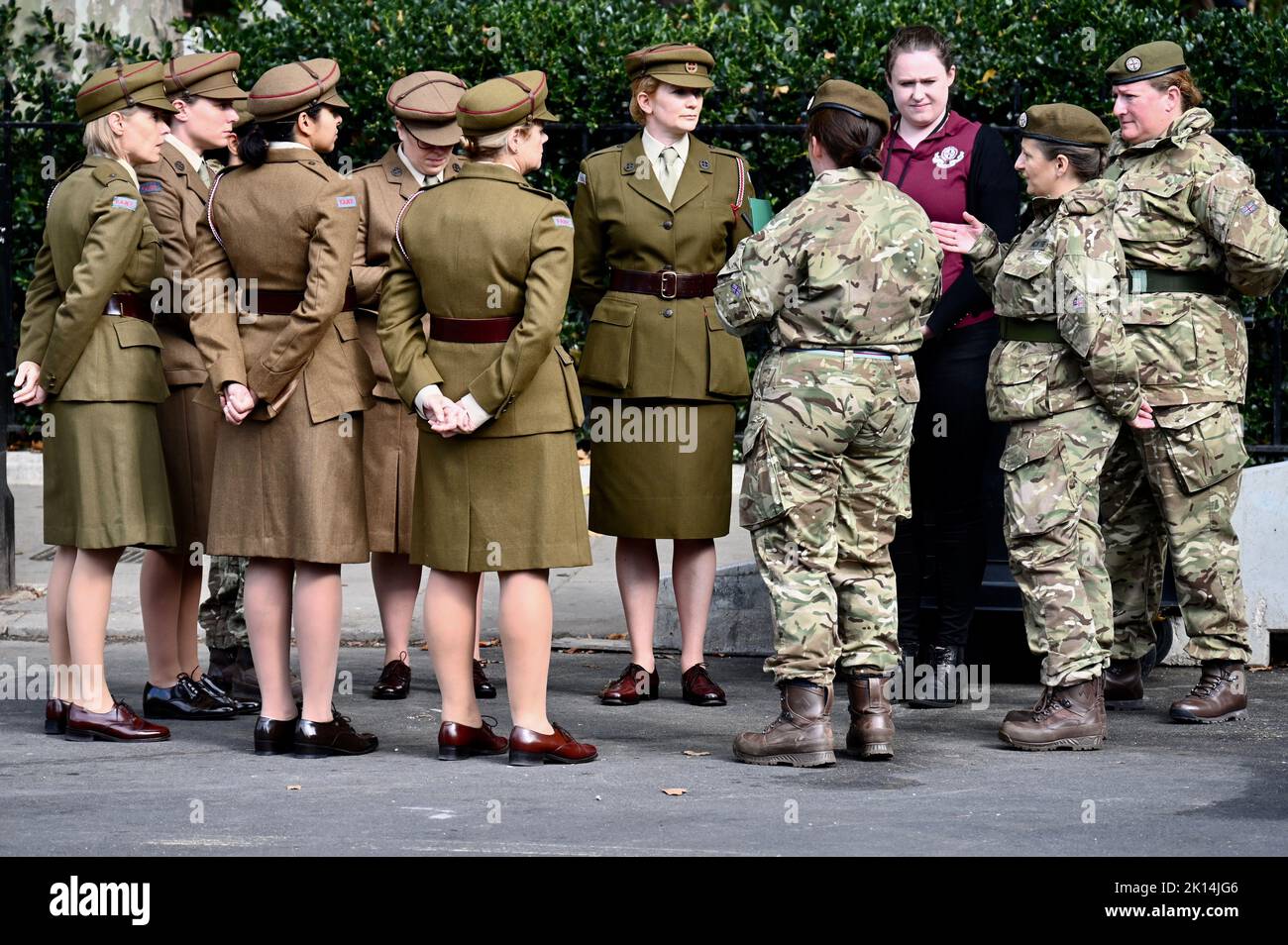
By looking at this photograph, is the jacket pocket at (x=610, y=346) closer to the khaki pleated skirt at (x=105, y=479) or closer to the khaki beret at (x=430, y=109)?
the khaki beret at (x=430, y=109)

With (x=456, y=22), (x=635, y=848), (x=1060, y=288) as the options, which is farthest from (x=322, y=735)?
(x=456, y=22)

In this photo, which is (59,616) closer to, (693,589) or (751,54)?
(693,589)

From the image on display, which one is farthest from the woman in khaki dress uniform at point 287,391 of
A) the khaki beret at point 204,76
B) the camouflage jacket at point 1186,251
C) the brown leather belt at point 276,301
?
the camouflage jacket at point 1186,251

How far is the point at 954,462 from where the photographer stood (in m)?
6.86

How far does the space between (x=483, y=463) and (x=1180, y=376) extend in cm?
245

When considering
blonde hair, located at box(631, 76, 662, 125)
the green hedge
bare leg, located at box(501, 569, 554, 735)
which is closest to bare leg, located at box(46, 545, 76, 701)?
bare leg, located at box(501, 569, 554, 735)

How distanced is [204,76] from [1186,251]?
3.47 metres

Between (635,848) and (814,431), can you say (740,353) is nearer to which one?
(814,431)

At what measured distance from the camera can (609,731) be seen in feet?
20.9

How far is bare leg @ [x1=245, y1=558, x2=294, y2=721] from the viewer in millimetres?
6004

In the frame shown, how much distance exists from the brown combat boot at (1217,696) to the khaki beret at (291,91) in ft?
11.6

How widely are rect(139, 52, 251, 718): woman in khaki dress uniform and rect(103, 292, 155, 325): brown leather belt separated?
7 centimetres

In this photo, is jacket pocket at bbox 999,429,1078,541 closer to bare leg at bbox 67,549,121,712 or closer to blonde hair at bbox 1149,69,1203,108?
blonde hair at bbox 1149,69,1203,108

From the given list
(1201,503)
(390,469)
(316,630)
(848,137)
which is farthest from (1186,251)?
(316,630)
